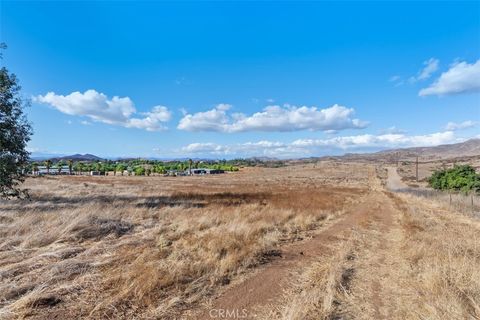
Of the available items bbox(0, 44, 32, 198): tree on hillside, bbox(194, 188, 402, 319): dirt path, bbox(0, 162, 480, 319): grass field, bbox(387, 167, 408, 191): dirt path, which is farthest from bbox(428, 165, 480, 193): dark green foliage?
bbox(0, 44, 32, 198): tree on hillside

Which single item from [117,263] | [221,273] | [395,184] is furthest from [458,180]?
[117,263]

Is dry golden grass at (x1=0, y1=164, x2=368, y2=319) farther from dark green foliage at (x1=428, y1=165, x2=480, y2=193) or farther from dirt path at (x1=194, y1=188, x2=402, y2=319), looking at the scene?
dark green foliage at (x1=428, y1=165, x2=480, y2=193)

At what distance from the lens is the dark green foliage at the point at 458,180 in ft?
105

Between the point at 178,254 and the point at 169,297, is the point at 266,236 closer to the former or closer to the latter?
the point at 178,254

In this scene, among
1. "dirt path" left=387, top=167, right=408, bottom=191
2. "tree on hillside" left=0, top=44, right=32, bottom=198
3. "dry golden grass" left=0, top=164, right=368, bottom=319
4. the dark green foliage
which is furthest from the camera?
"dirt path" left=387, top=167, right=408, bottom=191

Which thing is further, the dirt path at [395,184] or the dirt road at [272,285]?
the dirt path at [395,184]

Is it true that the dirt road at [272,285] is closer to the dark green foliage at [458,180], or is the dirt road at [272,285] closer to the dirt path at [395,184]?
the dark green foliage at [458,180]

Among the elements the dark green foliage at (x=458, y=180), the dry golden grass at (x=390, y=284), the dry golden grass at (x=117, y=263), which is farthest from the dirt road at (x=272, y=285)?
the dark green foliage at (x=458, y=180)

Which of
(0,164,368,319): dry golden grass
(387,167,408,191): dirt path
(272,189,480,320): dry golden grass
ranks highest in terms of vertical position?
(0,164,368,319): dry golden grass

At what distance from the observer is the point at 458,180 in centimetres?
3506

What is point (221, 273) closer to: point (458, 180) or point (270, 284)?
point (270, 284)

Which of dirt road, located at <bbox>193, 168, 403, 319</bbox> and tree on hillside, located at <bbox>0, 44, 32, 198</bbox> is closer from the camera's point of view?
dirt road, located at <bbox>193, 168, 403, 319</bbox>

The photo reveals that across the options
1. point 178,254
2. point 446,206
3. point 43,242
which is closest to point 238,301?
point 178,254

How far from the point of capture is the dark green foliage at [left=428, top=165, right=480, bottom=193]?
105 feet
